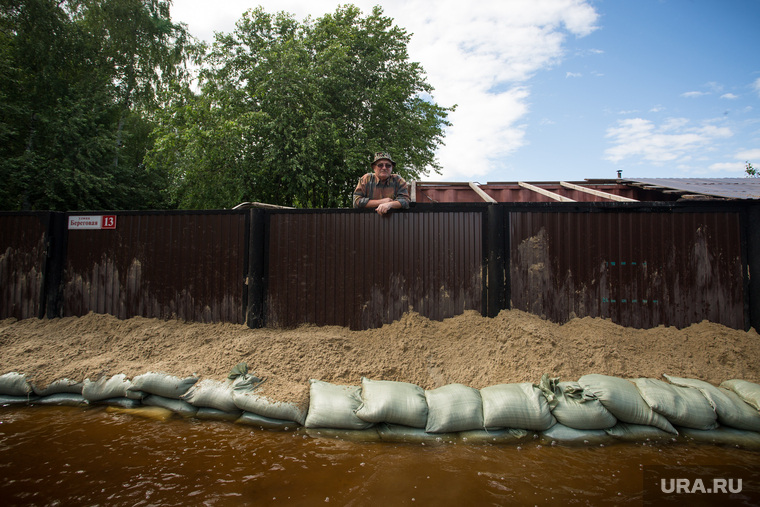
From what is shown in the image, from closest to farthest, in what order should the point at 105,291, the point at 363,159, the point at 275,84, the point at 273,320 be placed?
the point at 273,320
the point at 105,291
the point at 275,84
the point at 363,159

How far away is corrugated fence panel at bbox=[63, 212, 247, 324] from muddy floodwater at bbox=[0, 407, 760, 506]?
5.78ft

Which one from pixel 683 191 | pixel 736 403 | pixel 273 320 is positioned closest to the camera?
pixel 736 403

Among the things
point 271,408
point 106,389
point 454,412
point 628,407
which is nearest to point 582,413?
point 628,407

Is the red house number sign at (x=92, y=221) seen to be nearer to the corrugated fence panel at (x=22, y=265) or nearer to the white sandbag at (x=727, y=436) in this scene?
the corrugated fence panel at (x=22, y=265)

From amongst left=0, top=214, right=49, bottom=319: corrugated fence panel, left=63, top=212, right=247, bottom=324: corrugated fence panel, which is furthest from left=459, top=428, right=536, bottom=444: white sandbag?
left=0, top=214, right=49, bottom=319: corrugated fence panel

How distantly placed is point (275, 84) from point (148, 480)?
11650mm

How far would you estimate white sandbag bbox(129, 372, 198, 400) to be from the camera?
354 centimetres

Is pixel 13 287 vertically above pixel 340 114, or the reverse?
pixel 340 114

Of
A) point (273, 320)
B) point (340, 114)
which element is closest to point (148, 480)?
point (273, 320)

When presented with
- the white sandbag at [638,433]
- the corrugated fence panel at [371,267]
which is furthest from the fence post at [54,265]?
the white sandbag at [638,433]

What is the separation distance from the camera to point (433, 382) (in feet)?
12.3

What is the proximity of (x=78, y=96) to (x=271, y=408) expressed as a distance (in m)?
16.2

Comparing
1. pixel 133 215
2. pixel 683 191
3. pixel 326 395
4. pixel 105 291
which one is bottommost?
pixel 326 395

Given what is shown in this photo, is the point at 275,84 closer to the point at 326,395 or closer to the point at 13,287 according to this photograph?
the point at 13,287
